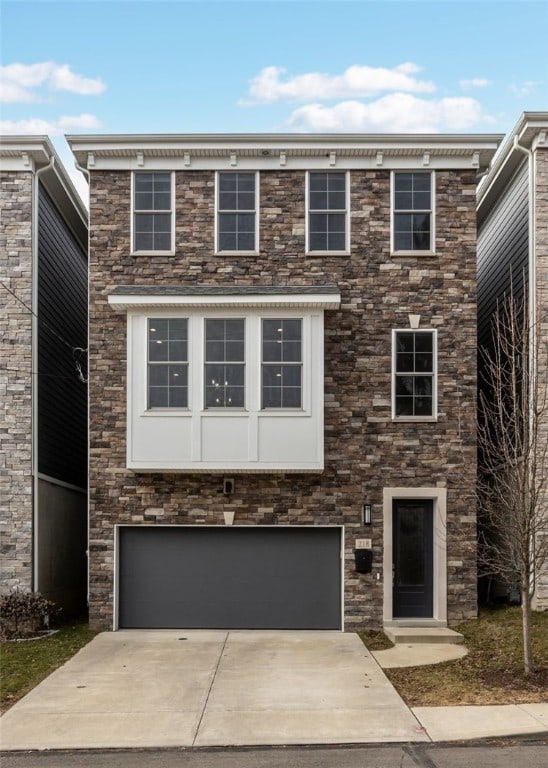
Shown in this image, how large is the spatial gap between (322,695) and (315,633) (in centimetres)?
449

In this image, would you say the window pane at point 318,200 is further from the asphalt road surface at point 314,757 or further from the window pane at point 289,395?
the asphalt road surface at point 314,757

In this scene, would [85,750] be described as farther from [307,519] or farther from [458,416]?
[458,416]

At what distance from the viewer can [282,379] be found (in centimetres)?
1402

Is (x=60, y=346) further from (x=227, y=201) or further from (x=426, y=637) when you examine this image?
(x=426, y=637)

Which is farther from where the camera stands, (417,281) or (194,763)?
(417,281)

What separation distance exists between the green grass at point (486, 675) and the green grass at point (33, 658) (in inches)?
183

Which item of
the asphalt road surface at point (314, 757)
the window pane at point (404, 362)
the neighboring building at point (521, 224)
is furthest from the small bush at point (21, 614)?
the neighboring building at point (521, 224)

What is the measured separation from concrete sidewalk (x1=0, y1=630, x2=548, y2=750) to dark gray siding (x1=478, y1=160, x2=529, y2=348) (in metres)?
7.83

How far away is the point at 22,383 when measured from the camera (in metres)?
14.3

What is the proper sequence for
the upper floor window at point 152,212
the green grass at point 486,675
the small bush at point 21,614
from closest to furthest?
the green grass at point 486,675
the small bush at point 21,614
the upper floor window at point 152,212

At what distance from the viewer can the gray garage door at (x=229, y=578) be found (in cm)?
1430

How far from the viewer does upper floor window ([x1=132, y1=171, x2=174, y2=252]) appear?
577 inches

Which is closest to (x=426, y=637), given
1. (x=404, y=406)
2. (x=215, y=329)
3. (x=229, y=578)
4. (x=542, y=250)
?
(x=229, y=578)

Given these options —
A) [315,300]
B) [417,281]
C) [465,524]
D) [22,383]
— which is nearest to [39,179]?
[22,383]
